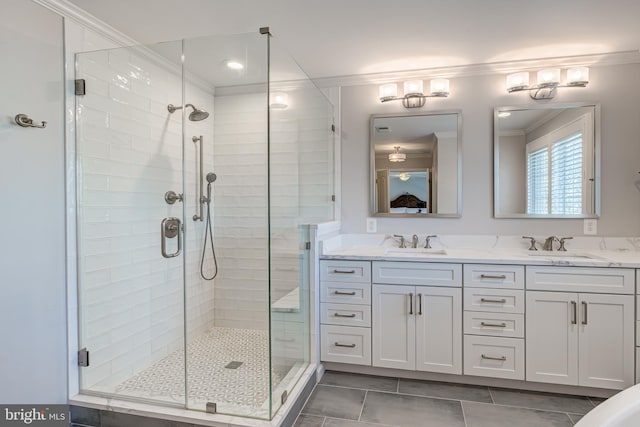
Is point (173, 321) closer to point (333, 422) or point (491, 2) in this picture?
point (333, 422)

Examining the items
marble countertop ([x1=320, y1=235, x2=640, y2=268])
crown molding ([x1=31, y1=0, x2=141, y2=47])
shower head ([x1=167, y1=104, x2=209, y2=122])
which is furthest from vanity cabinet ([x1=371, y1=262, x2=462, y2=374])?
crown molding ([x1=31, y1=0, x2=141, y2=47])

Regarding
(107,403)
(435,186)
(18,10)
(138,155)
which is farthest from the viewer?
(435,186)

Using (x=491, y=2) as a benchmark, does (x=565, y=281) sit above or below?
below

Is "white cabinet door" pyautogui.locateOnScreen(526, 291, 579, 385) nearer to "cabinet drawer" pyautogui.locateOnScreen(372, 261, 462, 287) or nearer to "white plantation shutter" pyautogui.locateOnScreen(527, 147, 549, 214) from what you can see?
"cabinet drawer" pyautogui.locateOnScreen(372, 261, 462, 287)

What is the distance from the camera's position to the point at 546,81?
270 cm

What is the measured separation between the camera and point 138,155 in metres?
2.38

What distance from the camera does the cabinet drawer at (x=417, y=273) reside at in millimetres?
2406

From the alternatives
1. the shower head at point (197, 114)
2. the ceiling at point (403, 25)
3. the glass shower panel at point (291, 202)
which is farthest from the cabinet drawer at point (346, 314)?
the ceiling at point (403, 25)

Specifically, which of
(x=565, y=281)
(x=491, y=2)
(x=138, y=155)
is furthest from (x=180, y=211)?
(x=565, y=281)

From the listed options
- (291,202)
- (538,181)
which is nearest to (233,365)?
(291,202)

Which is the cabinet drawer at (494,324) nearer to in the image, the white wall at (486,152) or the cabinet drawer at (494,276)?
the cabinet drawer at (494,276)

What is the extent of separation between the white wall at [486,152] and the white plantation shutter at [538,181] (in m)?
Answer: 0.12

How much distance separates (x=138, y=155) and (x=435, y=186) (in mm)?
2207

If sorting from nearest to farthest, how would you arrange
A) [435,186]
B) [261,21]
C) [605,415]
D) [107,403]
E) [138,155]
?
[605,415]
[107,403]
[261,21]
[138,155]
[435,186]
